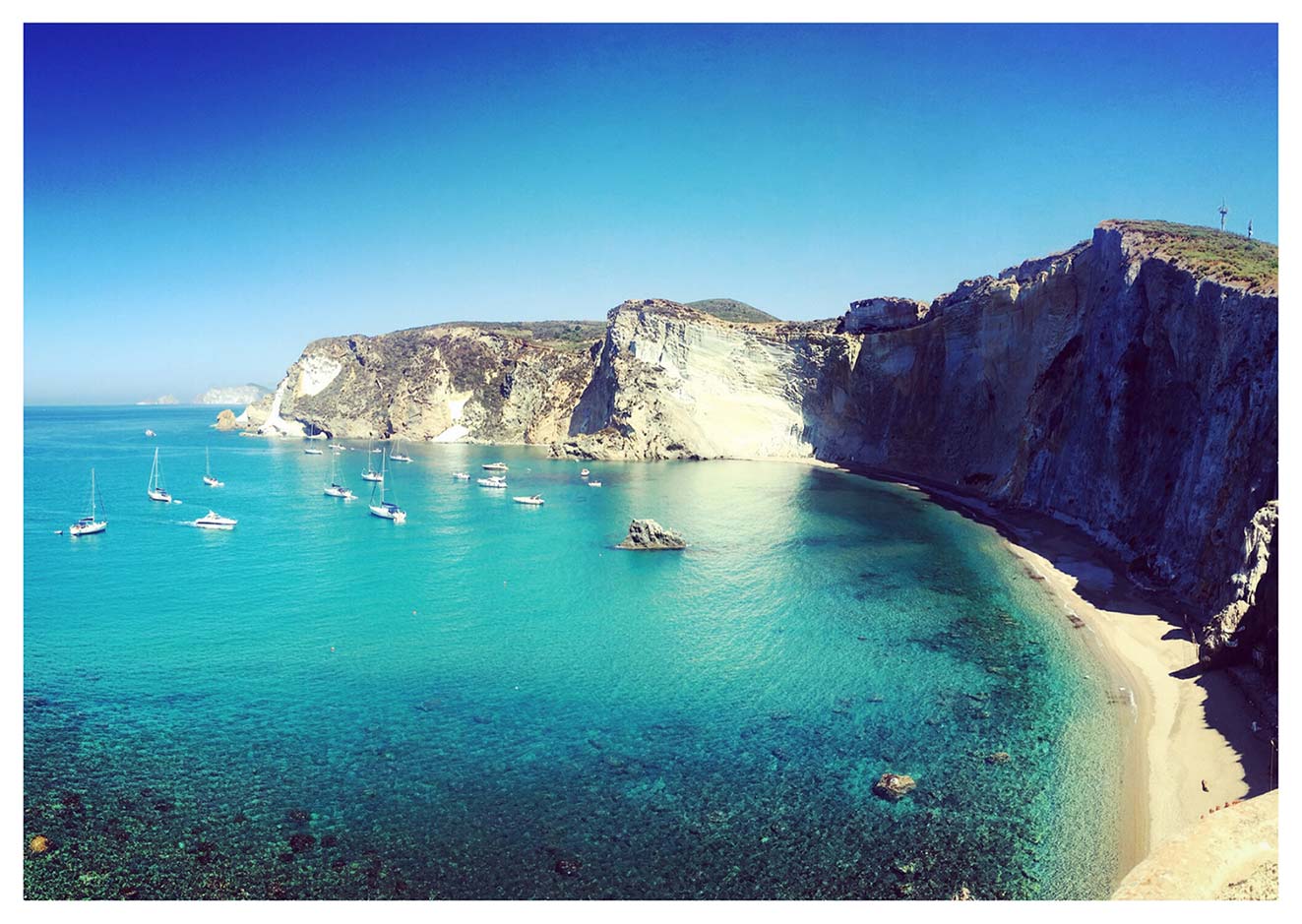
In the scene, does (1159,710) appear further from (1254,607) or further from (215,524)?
(215,524)

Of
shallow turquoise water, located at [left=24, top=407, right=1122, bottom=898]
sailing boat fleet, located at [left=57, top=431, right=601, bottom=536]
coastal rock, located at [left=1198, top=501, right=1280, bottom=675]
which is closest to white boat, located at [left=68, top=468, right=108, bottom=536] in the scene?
sailing boat fleet, located at [left=57, top=431, right=601, bottom=536]

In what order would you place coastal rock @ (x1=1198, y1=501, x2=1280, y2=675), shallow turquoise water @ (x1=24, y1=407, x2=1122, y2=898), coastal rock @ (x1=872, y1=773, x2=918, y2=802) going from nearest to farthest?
shallow turquoise water @ (x1=24, y1=407, x2=1122, y2=898) → coastal rock @ (x1=872, y1=773, x2=918, y2=802) → coastal rock @ (x1=1198, y1=501, x2=1280, y2=675)

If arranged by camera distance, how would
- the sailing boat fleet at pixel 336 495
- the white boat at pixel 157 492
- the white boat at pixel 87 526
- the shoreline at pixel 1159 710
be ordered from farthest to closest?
the white boat at pixel 157 492, the sailing boat fleet at pixel 336 495, the white boat at pixel 87 526, the shoreline at pixel 1159 710

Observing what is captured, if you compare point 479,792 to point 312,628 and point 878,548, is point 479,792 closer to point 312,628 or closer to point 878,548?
point 312,628

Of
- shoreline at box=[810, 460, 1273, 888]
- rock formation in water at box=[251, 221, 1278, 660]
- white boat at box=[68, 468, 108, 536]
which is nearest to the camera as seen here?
shoreline at box=[810, 460, 1273, 888]

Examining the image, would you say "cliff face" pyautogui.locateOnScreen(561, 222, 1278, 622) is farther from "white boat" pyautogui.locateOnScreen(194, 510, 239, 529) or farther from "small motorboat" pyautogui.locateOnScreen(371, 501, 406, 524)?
"white boat" pyautogui.locateOnScreen(194, 510, 239, 529)

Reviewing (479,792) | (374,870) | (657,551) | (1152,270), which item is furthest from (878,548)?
(374,870)

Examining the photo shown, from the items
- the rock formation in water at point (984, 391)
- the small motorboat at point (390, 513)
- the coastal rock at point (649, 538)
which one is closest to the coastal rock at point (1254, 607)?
the rock formation in water at point (984, 391)

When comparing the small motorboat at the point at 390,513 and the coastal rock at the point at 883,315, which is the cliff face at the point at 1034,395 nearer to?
the coastal rock at the point at 883,315
